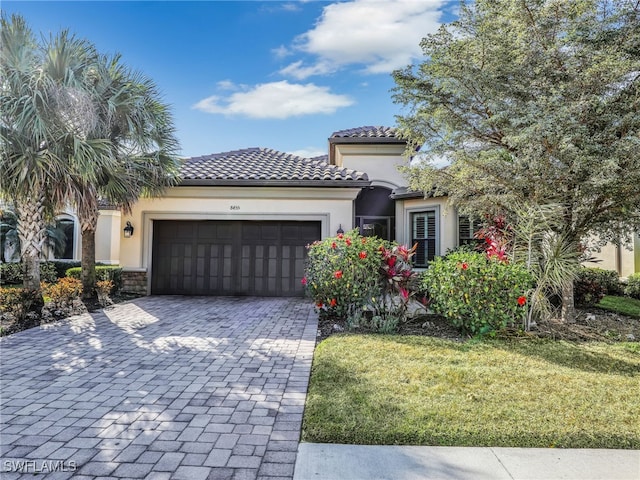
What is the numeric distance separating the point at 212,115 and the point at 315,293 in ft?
28.2

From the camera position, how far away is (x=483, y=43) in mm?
7469

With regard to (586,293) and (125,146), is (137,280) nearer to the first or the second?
(125,146)

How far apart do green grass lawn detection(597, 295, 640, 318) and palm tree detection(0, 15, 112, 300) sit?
13059mm

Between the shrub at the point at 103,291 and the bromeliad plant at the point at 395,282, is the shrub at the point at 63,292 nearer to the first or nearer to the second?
the shrub at the point at 103,291

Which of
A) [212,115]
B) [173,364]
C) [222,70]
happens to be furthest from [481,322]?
[212,115]

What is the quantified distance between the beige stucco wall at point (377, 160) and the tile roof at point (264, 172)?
1987mm

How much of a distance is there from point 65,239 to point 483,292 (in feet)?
64.1

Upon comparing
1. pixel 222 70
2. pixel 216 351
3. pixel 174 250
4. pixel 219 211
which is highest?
pixel 222 70

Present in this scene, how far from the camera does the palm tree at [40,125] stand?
24.2 feet

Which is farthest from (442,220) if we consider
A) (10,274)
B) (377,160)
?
(10,274)

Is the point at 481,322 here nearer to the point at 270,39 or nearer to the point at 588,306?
the point at 588,306

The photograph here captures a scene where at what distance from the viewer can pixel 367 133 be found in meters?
15.3

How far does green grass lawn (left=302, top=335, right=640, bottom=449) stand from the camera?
10.5 feet

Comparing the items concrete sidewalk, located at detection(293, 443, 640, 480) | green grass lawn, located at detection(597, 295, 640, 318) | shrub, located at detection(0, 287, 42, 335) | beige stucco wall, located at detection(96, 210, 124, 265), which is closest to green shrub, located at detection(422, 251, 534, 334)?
concrete sidewalk, located at detection(293, 443, 640, 480)
